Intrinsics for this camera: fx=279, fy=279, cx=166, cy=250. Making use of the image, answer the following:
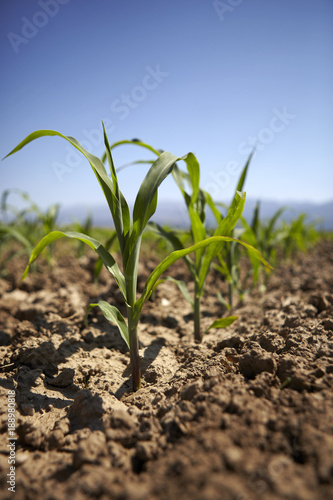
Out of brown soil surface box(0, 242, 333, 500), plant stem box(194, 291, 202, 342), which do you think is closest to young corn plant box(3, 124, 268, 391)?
brown soil surface box(0, 242, 333, 500)

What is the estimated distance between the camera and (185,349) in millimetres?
1485

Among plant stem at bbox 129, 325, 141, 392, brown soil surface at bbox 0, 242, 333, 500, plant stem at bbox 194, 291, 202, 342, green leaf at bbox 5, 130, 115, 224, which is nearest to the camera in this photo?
brown soil surface at bbox 0, 242, 333, 500

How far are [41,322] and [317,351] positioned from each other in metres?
1.41

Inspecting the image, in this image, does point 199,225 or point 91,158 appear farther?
point 199,225

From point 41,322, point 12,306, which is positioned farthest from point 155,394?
point 12,306

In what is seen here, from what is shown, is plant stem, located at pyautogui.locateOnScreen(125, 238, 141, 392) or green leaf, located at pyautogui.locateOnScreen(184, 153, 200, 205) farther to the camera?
green leaf, located at pyautogui.locateOnScreen(184, 153, 200, 205)

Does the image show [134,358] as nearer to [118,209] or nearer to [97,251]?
[97,251]

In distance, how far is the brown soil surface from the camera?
57 centimetres

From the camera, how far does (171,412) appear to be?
83 cm

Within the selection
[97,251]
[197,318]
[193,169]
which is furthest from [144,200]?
[197,318]

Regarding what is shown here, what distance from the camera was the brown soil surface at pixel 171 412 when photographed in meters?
0.57

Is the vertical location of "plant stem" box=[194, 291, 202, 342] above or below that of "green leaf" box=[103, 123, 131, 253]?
below

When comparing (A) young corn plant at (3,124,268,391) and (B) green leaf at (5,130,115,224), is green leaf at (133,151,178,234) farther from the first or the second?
(B) green leaf at (5,130,115,224)

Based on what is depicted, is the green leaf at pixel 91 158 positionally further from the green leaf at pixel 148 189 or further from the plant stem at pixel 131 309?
the plant stem at pixel 131 309
